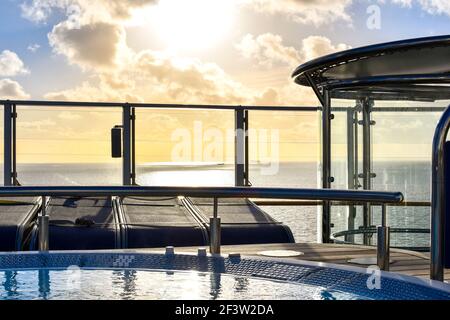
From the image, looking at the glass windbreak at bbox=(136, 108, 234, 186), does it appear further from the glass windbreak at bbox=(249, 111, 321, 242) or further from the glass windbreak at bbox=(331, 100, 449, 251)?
the glass windbreak at bbox=(331, 100, 449, 251)

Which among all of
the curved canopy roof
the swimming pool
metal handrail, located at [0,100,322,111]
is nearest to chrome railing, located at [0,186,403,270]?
the swimming pool

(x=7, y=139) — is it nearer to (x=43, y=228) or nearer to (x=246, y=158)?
(x=246, y=158)

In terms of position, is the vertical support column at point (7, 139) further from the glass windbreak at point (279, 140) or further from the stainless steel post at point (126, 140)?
the glass windbreak at point (279, 140)

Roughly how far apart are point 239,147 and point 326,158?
197 centimetres

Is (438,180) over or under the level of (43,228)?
over

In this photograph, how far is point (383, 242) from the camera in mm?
3111

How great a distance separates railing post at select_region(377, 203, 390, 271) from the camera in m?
3.08

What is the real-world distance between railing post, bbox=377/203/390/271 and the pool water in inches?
7.2

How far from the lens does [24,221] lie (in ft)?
18.9

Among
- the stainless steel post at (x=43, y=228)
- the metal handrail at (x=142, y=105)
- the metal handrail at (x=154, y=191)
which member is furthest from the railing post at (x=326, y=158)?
the stainless steel post at (x=43, y=228)

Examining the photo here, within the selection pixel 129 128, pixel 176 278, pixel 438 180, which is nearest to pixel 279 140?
pixel 129 128
